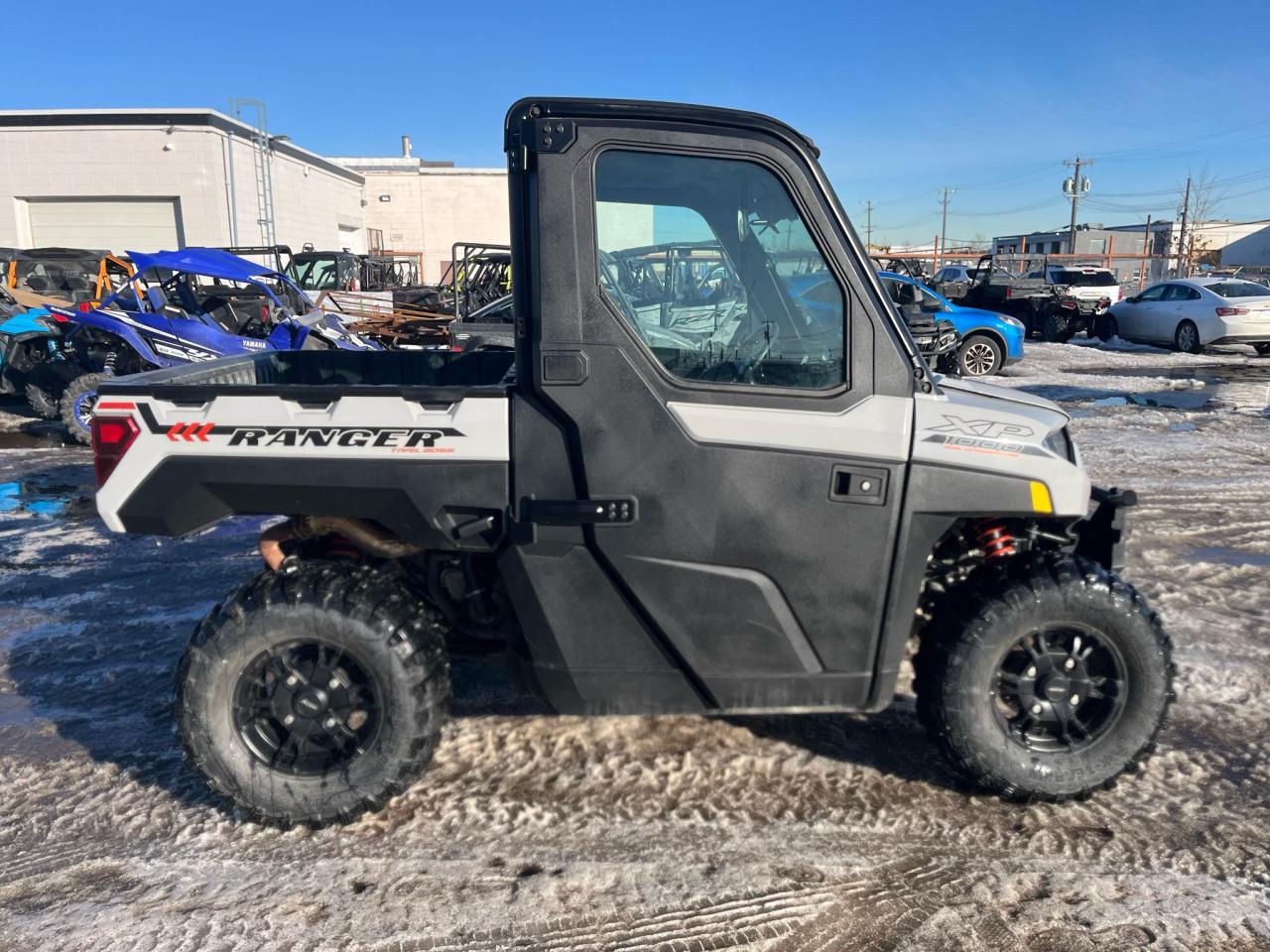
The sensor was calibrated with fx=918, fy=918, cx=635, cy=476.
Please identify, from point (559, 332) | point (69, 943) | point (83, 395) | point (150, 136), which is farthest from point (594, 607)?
point (150, 136)

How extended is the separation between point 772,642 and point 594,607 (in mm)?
592

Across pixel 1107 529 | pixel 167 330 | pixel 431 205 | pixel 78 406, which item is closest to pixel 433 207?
pixel 431 205

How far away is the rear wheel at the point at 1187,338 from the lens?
1945 cm

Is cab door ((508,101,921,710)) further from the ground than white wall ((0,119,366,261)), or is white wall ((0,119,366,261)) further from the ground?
white wall ((0,119,366,261))

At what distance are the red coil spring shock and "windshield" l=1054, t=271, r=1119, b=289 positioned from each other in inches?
932

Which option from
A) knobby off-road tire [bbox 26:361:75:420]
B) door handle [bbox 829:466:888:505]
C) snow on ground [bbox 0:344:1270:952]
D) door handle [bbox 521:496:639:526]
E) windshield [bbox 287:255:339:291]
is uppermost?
windshield [bbox 287:255:339:291]

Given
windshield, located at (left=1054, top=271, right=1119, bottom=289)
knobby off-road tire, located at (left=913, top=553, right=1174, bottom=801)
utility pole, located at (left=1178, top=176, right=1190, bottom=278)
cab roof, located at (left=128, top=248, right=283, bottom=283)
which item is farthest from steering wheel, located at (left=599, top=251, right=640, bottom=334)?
utility pole, located at (left=1178, top=176, right=1190, bottom=278)

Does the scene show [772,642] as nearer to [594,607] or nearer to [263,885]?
[594,607]

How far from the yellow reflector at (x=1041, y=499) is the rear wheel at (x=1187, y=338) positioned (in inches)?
774

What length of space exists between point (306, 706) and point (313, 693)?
51mm

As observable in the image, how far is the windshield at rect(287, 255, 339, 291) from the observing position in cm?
2143

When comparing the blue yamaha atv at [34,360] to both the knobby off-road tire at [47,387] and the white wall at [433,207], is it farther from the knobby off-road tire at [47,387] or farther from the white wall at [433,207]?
the white wall at [433,207]

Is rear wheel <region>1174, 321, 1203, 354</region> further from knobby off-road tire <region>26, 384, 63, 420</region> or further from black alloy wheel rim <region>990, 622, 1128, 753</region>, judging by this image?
knobby off-road tire <region>26, 384, 63, 420</region>

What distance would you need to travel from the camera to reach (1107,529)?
138 inches
